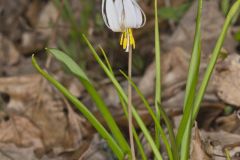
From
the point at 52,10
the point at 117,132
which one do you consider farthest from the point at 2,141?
the point at 52,10

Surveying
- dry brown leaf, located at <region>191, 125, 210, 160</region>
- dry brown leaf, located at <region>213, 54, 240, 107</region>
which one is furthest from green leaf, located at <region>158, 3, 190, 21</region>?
dry brown leaf, located at <region>191, 125, 210, 160</region>

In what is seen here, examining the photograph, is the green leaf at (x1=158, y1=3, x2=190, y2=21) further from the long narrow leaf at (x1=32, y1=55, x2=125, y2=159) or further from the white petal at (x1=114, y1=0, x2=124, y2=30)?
the white petal at (x1=114, y1=0, x2=124, y2=30)

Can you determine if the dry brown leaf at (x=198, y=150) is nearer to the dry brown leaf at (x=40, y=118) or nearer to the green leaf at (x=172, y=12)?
the dry brown leaf at (x=40, y=118)

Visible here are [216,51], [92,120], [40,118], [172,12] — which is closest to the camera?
[216,51]

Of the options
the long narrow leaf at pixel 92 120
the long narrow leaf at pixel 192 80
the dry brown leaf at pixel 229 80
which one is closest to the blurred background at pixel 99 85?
the dry brown leaf at pixel 229 80

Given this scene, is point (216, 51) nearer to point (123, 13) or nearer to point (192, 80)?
point (192, 80)

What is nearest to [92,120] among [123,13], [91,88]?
[91,88]

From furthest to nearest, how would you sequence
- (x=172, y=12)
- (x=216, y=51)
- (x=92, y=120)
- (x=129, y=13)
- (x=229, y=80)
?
1. (x=172, y=12)
2. (x=229, y=80)
3. (x=92, y=120)
4. (x=216, y=51)
5. (x=129, y=13)

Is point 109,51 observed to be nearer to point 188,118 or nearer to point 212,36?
point 212,36
